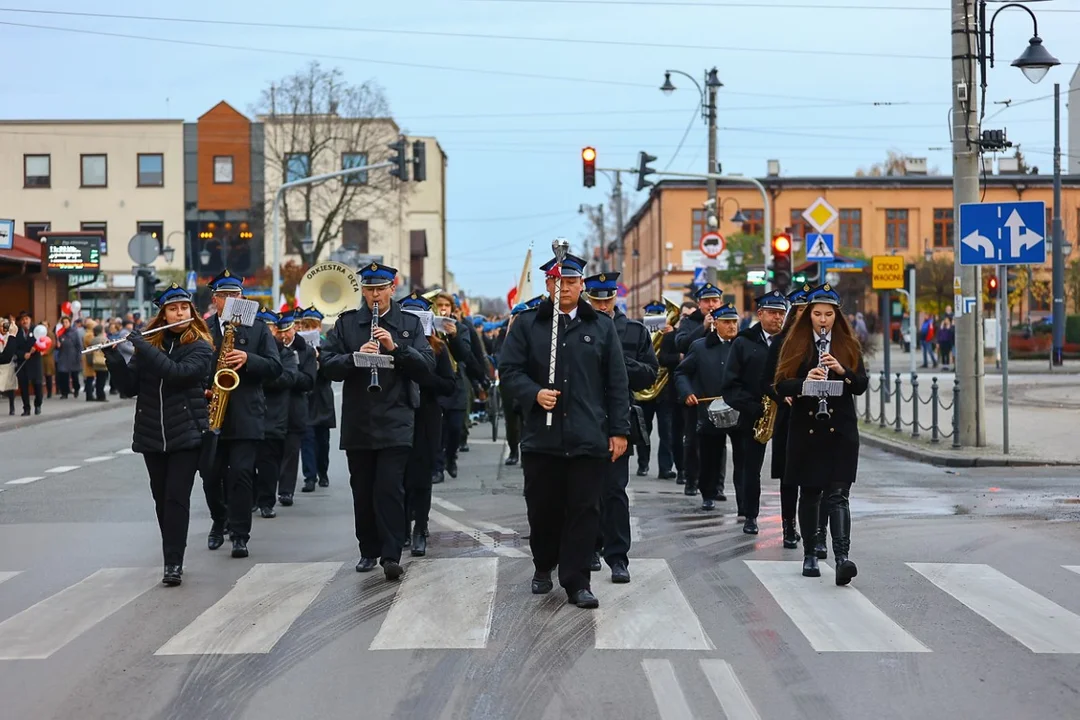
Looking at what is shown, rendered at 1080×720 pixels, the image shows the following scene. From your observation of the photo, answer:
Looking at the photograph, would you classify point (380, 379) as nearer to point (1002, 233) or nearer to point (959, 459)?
point (959, 459)

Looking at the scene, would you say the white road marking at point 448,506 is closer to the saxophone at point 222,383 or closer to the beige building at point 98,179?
the saxophone at point 222,383

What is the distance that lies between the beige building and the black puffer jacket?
208 ft

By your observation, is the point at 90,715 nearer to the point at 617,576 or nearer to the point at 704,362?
the point at 617,576

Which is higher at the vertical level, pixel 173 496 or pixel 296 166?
pixel 296 166

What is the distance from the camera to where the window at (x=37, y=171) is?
71.0 metres

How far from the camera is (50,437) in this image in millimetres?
23094


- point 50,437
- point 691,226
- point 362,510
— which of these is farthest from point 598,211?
point 362,510

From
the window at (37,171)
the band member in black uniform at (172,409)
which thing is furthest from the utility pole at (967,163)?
the window at (37,171)

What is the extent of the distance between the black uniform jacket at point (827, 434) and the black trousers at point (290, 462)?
235 inches

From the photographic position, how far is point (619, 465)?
9336 millimetres

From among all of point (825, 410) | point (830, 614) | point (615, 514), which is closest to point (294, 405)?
point (615, 514)

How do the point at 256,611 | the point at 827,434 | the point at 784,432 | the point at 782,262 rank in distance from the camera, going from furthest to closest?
the point at 782,262
the point at 784,432
the point at 827,434
the point at 256,611

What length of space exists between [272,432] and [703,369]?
12.9ft

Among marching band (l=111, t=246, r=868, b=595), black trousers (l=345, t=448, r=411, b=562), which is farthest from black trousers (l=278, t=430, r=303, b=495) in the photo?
black trousers (l=345, t=448, r=411, b=562)
